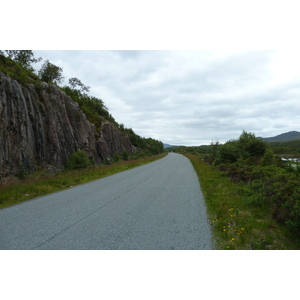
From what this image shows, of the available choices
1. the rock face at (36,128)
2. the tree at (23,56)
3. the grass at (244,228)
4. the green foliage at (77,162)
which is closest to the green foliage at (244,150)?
the grass at (244,228)

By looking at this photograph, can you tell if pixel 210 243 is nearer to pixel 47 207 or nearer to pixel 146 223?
pixel 146 223

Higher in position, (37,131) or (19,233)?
(37,131)

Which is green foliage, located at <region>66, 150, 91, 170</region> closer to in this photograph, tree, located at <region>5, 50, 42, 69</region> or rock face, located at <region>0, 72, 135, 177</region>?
rock face, located at <region>0, 72, 135, 177</region>

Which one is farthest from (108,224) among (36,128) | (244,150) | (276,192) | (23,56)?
(23,56)

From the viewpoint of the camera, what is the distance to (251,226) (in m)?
4.87

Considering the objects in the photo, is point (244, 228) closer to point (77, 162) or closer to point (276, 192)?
point (276, 192)

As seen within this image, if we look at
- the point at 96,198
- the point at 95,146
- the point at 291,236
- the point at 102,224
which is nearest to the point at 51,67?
the point at 95,146

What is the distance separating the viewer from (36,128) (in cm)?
2212

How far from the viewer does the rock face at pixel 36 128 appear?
57.0 ft

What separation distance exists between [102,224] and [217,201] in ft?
14.6

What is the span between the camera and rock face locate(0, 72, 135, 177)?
17375 mm

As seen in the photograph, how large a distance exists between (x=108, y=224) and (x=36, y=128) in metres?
21.2

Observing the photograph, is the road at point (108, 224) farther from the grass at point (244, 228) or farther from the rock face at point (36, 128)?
the rock face at point (36, 128)

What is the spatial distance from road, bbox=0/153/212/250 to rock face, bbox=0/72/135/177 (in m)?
12.8
